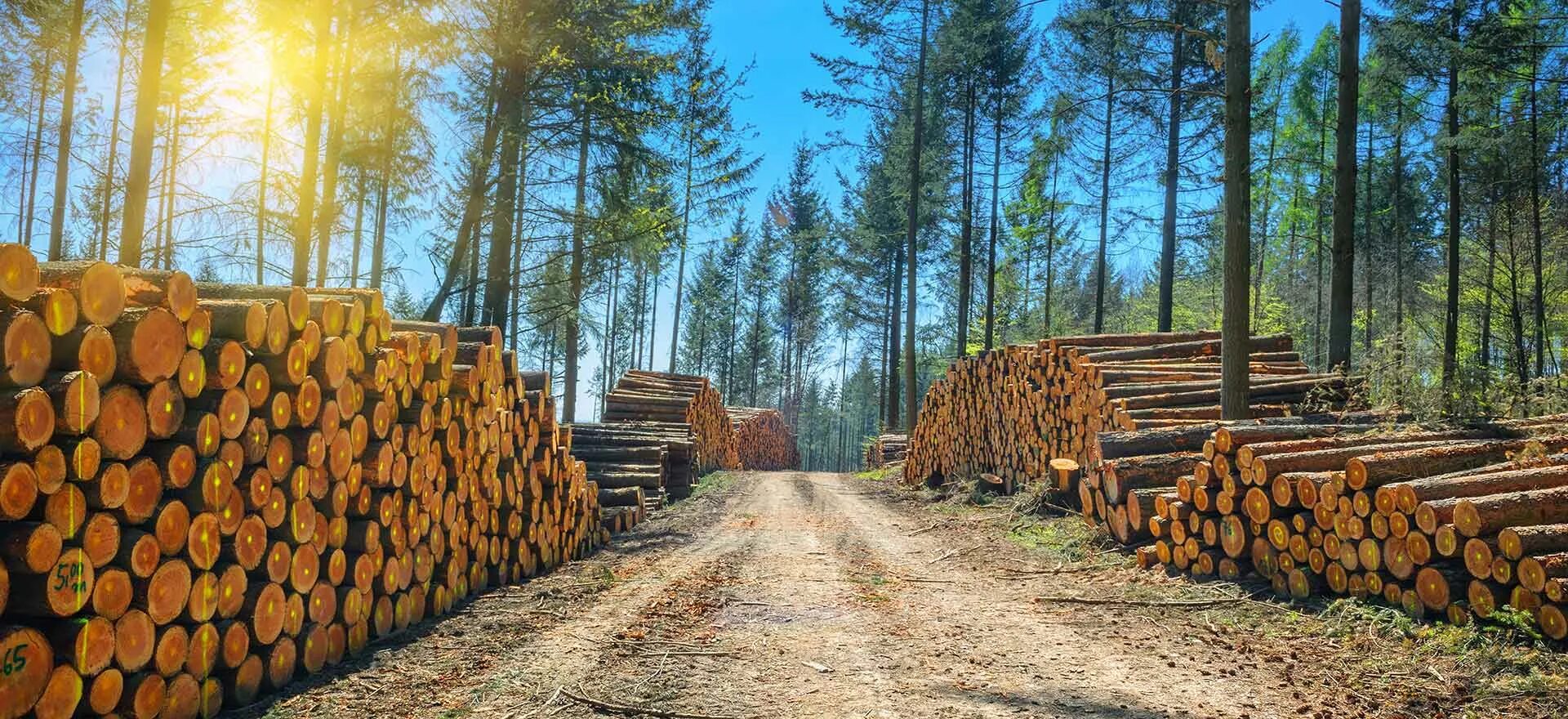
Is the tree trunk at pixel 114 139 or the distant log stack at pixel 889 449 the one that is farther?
the distant log stack at pixel 889 449

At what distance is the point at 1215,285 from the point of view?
3138cm

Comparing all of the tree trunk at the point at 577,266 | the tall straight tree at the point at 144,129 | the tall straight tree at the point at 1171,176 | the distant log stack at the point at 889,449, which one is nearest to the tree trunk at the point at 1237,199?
the tree trunk at the point at 577,266

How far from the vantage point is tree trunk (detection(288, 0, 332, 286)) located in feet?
39.8

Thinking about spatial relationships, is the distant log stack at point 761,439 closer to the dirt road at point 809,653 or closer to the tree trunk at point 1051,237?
the tree trunk at point 1051,237

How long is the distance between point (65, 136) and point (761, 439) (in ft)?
87.0

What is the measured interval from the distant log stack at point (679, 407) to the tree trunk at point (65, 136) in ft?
37.5

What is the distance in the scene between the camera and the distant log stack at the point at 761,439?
31.9 meters

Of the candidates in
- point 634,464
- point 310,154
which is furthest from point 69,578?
point 310,154

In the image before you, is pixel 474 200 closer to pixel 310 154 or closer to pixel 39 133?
pixel 310 154

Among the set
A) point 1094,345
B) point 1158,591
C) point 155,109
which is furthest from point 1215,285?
point 155,109

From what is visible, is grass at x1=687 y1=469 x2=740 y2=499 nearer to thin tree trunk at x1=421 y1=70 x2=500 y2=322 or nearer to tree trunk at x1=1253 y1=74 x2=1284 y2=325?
thin tree trunk at x1=421 y1=70 x2=500 y2=322

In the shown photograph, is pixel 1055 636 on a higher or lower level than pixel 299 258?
lower

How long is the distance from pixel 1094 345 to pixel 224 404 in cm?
1251

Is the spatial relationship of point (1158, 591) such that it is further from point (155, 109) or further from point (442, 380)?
point (155, 109)
